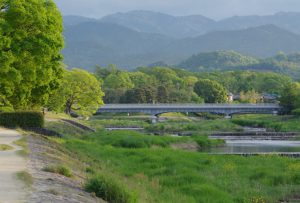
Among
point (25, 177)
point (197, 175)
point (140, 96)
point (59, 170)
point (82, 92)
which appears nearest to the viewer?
point (25, 177)

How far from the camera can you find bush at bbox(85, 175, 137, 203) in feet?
52.5

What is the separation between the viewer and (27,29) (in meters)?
40.8

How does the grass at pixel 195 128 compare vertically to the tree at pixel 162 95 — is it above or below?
below

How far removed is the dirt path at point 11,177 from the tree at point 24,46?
456 inches

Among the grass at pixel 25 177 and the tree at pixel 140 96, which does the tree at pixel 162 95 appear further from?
the grass at pixel 25 177

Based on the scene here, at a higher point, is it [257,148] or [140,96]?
[140,96]

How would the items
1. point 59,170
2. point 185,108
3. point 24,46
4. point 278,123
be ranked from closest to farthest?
point 59,170 → point 24,46 → point 278,123 → point 185,108

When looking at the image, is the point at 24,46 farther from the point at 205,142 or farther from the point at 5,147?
the point at 205,142

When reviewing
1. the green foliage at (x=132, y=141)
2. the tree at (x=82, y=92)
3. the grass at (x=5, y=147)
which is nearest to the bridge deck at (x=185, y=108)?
the tree at (x=82, y=92)

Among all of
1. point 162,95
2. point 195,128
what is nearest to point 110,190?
point 195,128

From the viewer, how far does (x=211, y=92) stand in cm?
15925

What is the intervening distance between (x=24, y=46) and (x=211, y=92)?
→ 122854mm

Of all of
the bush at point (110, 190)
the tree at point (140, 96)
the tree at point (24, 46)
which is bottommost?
the bush at point (110, 190)

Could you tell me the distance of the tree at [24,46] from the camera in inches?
1467
